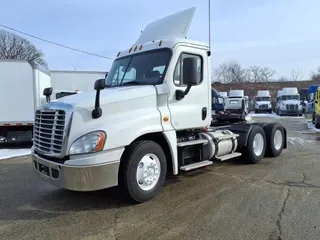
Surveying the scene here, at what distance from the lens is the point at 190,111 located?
5.67m

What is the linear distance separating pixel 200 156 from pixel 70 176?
2.81m

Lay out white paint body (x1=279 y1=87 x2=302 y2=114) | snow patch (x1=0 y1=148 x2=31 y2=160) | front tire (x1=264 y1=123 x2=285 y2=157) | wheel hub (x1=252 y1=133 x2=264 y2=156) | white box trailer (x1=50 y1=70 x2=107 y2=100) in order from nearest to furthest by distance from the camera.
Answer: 1. wheel hub (x1=252 y1=133 x2=264 y2=156)
2. front tire (x1=264 y1=123 x2=285 y2=157)
3. snow patch (x1=0 y1=148 x2=31 y2=160)
4. white box trailer (x1=50 y1=70 x2=107 y2=100)
5. white paint body (x1=279 y1=87 x2=302 y2=114)

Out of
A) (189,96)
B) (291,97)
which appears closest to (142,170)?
(189,96)

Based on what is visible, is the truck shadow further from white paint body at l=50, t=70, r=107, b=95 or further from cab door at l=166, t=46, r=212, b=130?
white paint body at l=50, t=70, r=107, b=95

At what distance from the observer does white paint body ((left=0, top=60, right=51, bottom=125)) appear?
1122 centimetres

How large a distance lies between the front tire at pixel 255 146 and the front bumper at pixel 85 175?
14.1 ft

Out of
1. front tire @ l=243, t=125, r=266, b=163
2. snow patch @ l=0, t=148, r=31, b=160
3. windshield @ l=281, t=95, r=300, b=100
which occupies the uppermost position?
windshield @ l=281, t=95, r=300, b=100

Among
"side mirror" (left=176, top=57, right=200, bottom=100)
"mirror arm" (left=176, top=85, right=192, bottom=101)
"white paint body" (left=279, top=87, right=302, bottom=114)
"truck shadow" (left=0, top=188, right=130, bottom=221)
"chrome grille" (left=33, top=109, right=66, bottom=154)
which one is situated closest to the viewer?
"chrome grille" (left=33, top=109, right=66, bottom=154)

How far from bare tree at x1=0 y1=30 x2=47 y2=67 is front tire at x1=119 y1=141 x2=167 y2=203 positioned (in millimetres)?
55473

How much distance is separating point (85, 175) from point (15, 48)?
60767 mm

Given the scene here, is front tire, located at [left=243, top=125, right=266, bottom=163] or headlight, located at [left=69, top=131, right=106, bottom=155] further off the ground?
headlight, located at [left=69, top=131, right=106, bottom=155]

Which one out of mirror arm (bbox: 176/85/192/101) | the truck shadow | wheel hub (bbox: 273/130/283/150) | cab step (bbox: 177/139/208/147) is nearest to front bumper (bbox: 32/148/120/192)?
the truck shadow

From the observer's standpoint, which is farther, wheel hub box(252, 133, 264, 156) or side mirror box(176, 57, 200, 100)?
wheel hub box(252, 133, 264, 156)

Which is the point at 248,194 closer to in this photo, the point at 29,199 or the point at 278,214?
the point at 278,214
